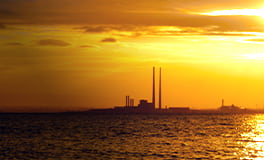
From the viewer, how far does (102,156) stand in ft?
148

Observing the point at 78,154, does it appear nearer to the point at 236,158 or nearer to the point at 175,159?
the point at 175,159

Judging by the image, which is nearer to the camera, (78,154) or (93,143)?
(78,154)

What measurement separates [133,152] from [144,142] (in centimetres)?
1113

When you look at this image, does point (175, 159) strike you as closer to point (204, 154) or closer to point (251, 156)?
point (204, 154)

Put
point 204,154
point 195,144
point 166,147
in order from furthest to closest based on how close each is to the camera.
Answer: point 195,144
point 166,147
point 204,154

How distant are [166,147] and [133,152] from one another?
19.1 ft

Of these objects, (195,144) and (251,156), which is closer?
(251,156)

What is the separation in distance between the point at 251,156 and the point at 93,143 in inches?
829

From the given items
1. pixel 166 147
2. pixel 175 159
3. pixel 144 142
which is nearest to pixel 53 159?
pixel 175 159

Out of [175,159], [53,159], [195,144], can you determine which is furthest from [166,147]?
[53,159]

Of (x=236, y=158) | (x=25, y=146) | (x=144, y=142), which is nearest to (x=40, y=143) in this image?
(x=25, y=146)

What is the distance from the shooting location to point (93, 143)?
191ft

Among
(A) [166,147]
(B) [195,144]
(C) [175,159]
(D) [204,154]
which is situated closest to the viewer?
(C) [175,159]

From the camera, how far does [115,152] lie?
4831cm
